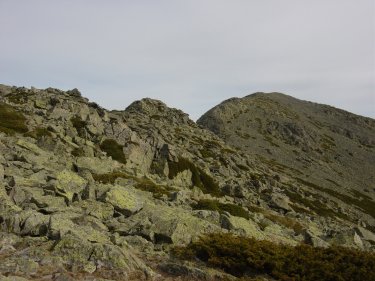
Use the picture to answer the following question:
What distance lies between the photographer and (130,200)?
847 inches

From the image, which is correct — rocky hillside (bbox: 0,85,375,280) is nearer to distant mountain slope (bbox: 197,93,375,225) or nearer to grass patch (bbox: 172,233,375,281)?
grass patch (bbox: 172,233,375,281)

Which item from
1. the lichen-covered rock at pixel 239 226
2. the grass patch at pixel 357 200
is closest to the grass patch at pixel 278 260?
the lichen-covered rock at pixel 239 226

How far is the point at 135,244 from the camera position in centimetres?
1702

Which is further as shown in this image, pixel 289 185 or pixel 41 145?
pixel 289 185

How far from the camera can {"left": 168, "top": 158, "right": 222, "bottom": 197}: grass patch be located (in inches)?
2004

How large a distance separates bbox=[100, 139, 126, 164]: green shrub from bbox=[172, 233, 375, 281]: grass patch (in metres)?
29.6

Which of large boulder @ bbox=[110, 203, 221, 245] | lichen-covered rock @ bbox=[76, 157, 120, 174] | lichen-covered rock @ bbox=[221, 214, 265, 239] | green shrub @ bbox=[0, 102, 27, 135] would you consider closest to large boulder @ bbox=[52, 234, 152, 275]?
large boulder @ bbox=[110, 203, 221, 245]

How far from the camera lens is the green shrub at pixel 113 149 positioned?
45.5 metres

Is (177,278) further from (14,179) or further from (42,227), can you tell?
(14,179)

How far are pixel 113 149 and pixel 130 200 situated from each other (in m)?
26.1

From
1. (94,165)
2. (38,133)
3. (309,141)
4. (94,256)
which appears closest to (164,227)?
(94,256)

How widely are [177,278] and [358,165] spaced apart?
130 m

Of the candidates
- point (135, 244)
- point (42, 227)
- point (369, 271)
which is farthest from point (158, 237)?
point (369, 271)

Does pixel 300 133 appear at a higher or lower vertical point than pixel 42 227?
higher
